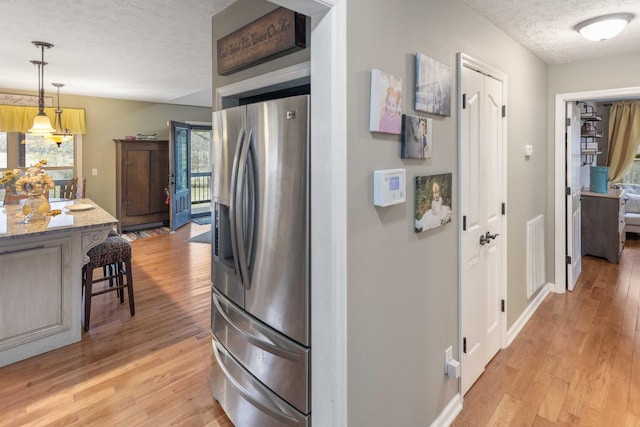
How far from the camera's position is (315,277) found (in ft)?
4.43

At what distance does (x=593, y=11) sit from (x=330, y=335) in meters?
2.49

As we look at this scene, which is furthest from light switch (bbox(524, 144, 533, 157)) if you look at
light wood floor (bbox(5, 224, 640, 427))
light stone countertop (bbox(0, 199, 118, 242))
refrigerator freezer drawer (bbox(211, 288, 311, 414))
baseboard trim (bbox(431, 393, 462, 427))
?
light stone countertop (bbox(0, 199, 118, 242))

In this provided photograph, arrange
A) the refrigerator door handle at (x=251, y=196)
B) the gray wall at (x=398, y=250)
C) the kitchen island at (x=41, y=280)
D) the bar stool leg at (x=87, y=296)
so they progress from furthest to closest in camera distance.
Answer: the bar stool leg at (x=87, y=296) < the kitchen island at (x=41, y=280) < the refrigerator door handle at (x=251, y=196) < the gray wall at (x=398, y=250)

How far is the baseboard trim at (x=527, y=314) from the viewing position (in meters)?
2.82

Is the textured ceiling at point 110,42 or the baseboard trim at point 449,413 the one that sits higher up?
the textured ceiling at point 110,42

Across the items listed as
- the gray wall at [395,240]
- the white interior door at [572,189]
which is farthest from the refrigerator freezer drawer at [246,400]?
the white interior door at [572,189]

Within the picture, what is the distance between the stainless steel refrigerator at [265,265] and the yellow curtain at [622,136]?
742cm

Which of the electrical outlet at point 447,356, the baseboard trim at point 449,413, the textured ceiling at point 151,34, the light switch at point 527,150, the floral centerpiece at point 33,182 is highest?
the textured ceiling at point 151,34

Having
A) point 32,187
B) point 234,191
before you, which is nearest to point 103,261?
point 32,187

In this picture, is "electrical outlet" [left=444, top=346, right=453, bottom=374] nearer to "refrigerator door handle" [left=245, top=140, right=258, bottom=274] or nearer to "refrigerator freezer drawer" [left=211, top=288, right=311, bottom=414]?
"refrigerator freezer drawer" [left=211, top=288, right=311, bottom=414]

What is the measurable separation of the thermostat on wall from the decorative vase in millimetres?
2837

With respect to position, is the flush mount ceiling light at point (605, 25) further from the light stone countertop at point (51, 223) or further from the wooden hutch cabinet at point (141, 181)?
the wooden hutch cabinet at point (141, 181)

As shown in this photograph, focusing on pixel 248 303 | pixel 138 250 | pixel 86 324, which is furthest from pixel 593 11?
pixel 138 250

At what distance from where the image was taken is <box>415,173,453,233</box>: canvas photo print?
5.47 feet
